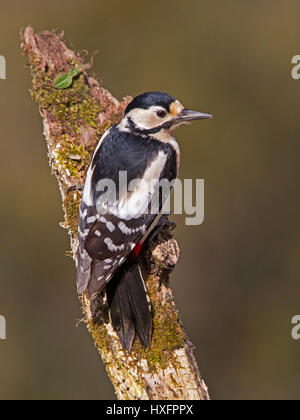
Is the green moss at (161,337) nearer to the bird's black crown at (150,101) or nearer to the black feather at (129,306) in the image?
the black feather at (129,306)

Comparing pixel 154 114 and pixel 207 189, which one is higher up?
pixel 154 114

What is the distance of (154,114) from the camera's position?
3996 mm

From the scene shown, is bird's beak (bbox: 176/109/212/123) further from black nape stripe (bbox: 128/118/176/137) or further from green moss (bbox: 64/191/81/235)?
green moss (bbox: 64/191/81/235)

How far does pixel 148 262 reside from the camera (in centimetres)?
371

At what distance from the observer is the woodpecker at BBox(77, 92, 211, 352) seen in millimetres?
3502

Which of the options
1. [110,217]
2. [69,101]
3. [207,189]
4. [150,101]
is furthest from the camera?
[207,189]

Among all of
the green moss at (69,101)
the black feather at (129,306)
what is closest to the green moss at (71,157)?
the green moss at (69,101)

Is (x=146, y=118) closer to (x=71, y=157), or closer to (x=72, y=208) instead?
(x=71, y=157)

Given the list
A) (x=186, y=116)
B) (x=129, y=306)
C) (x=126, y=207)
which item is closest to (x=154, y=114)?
(x=186, y=116)

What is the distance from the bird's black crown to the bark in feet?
1.12

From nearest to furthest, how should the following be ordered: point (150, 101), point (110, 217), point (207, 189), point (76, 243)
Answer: point (110, 217) < point (76, 243) < point (150, 101) < point (207, 189)

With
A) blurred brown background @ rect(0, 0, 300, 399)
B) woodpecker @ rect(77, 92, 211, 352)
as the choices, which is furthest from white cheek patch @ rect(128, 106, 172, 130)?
blurred brown background @ rect(0, 0, 300, 399)

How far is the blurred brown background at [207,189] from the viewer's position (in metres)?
6.52

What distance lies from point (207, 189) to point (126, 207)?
321 centimetres
